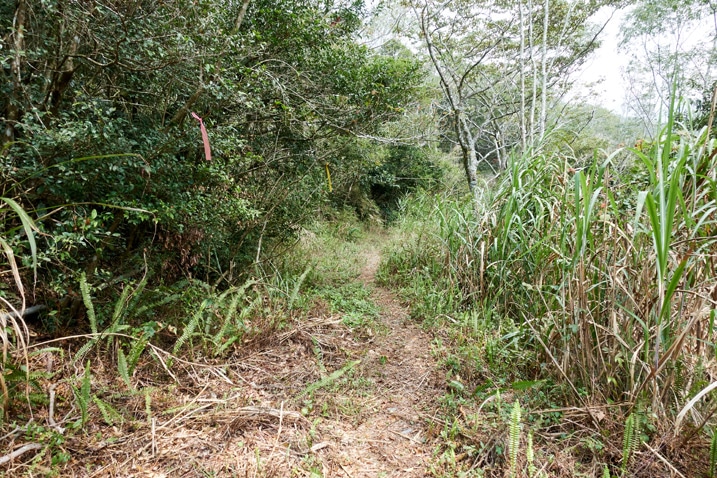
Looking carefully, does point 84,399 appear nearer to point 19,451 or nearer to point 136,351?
point 19,451

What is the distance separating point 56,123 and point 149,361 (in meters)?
1.48

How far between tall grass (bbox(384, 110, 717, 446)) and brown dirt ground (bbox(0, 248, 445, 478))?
33.0 inches

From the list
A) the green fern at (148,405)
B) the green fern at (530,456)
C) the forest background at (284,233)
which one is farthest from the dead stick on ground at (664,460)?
the green fern at (148,405)

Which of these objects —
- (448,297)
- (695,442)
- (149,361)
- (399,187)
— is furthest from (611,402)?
(399,187)

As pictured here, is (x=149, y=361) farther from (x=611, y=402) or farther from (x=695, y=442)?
(x=695, y=442)

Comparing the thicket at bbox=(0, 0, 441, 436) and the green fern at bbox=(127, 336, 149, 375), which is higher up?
the thicket at bbox=(0, 0, 441, 436)

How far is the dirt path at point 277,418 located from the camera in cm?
136

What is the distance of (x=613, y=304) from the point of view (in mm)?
1505

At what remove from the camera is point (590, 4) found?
271 inches

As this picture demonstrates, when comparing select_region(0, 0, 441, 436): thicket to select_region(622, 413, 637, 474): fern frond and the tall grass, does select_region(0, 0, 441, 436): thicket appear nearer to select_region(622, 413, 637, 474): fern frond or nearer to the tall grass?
the tall grass

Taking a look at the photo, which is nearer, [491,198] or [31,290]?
[31,290]

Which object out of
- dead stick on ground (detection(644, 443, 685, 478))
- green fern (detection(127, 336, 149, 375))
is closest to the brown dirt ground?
green fern (detection(127, 336, 149, 375))

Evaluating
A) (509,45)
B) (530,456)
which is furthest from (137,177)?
(509,45)

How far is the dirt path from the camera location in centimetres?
136
